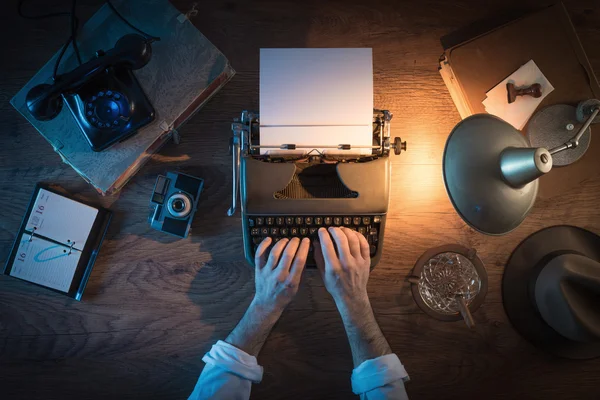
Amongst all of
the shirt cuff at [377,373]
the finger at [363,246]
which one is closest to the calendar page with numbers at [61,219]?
the finger at [363,246]

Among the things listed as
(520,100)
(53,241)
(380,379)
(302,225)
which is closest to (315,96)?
(302,225)

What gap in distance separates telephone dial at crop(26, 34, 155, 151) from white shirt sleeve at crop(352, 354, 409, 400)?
103 cm

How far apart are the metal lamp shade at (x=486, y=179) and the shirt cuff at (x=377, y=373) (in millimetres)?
523

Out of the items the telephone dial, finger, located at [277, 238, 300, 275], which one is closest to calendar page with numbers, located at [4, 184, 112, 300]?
the telephone dial

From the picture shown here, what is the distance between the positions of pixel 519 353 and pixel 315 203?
Answer: 0.91 metres

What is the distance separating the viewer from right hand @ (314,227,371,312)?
1200 millimetres

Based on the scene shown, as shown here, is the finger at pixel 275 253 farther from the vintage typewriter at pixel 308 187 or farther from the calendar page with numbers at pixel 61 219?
the calendar page with numbers at pixel 61 219

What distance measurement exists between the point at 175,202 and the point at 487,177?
920 millimetres

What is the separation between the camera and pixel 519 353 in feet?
4.53

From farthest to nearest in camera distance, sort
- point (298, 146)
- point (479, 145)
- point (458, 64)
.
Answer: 1. point (458, 64)
2. point (298, 146)
3. point (479, 145)

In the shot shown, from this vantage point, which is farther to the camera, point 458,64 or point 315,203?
point 458,64

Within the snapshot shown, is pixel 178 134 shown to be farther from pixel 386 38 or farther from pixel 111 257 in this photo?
pixel 386 38

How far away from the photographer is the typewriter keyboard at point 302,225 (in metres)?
1.19

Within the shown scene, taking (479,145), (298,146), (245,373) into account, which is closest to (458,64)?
(479,145)
